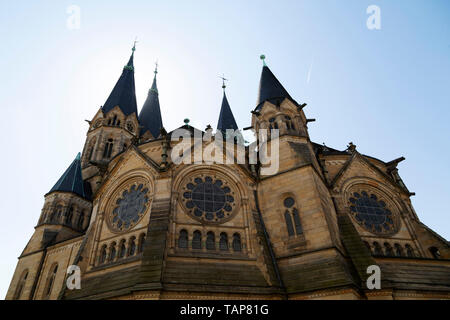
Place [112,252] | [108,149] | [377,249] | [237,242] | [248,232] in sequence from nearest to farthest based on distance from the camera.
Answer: [237,242] → [248,232] → [112,252] → [377,249] → [108,149]

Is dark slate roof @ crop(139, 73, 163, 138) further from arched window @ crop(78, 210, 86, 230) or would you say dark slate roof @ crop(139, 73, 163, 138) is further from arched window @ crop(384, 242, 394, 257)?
arched window @ crop(384, 242, 394, 257)

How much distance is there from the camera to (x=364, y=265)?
40.8 ft

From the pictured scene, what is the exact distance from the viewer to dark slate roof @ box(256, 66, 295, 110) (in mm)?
20938

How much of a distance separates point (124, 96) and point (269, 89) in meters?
20.2

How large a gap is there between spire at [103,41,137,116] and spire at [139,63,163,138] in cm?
272

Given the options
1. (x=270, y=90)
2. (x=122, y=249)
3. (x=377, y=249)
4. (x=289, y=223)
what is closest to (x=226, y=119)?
(x=270, y=90)

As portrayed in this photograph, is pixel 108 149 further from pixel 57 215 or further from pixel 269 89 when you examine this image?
pixel 269 89

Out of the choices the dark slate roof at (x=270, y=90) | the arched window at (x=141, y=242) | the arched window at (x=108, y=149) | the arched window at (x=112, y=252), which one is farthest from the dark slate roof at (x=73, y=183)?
the dark slate roof at (x=270, y=90)

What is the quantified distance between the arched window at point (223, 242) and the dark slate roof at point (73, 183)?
14.4m

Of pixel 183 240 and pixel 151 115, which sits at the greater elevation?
pixel 151 115

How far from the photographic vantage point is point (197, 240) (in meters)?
13.4

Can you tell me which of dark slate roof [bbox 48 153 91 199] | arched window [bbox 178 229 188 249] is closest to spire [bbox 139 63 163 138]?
dark slate roof [bbox 48 153 91 199]
